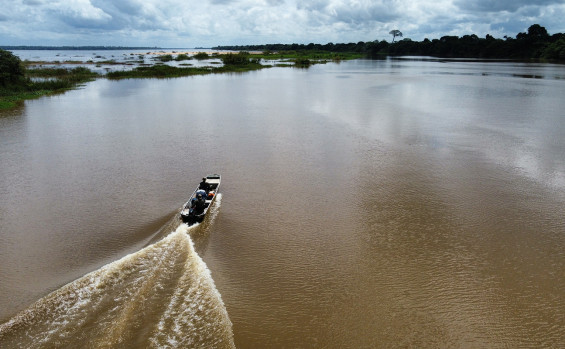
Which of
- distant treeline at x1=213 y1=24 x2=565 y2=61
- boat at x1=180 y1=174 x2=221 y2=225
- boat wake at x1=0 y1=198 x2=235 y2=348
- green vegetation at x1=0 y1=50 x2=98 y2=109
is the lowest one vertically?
boat wake at x1=0 y1=198 x2=235 y2=348

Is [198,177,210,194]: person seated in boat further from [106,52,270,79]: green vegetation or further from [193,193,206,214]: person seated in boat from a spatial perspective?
[106,52,270,79]: green vegetation

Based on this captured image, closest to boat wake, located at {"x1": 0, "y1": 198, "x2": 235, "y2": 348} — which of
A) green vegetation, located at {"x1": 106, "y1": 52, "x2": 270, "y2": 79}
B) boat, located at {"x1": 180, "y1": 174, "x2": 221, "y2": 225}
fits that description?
boat, located at {"x1": 180, "y1": 174, "x2": 221, "y2": 225}

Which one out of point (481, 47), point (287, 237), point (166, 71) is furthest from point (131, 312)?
point (481, 47)

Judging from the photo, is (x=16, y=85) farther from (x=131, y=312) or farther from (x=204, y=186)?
(x=131, y=312)

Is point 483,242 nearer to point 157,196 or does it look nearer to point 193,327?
point 193,327

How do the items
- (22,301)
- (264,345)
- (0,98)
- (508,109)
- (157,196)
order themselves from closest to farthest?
1. (264,345)
2. (22,301)
3. (157,196)
4. (508,109)
5. (0,98)

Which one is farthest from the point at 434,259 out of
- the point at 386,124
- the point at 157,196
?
the point at 386,124
